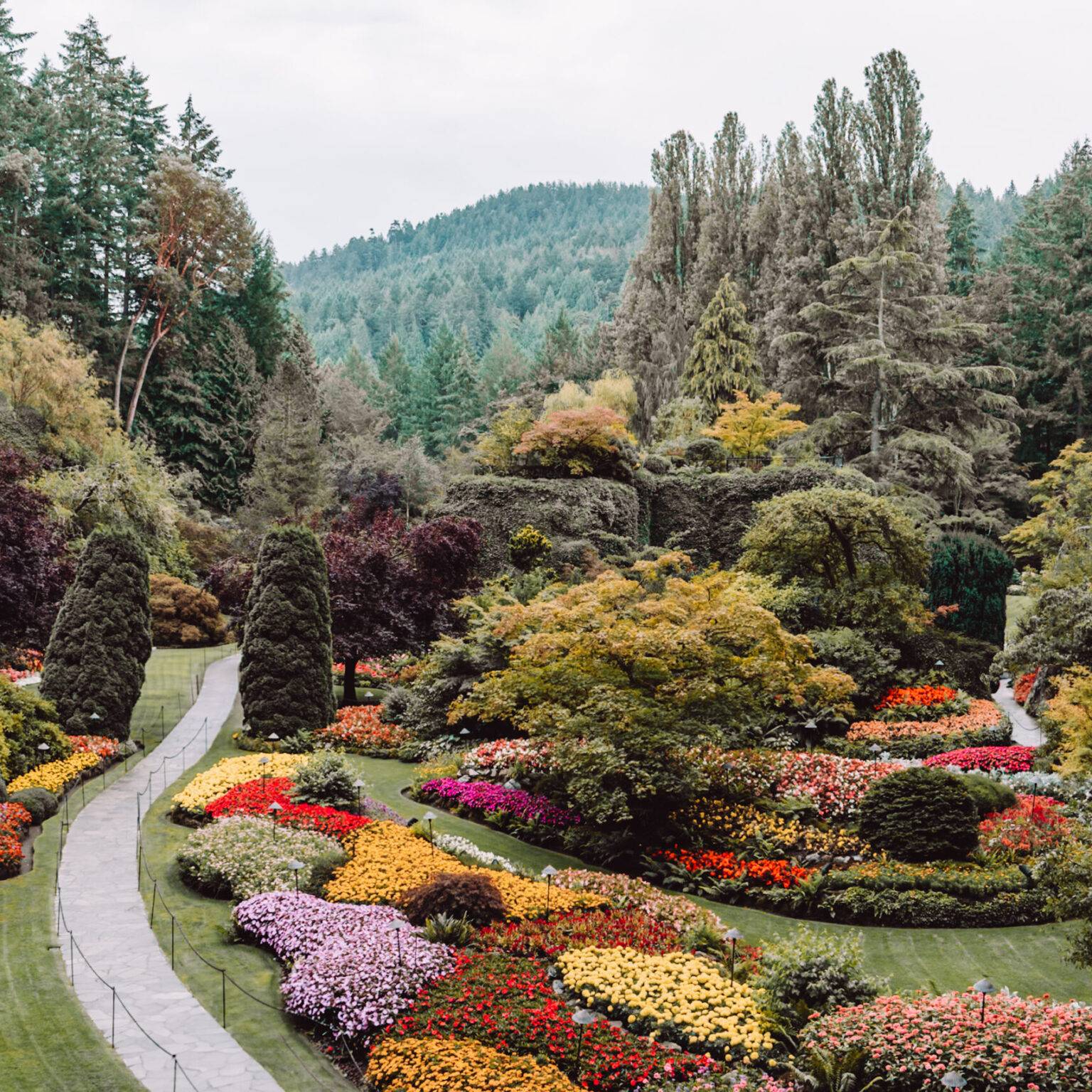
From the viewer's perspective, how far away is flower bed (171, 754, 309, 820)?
1590 cm

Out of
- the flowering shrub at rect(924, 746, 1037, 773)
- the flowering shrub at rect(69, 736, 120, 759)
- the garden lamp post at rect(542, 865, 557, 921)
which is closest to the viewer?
the garden lamp post at rect(542, 865, 557, 921)

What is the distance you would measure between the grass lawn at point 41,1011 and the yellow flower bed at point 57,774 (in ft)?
5.94

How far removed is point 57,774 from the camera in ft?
55.1

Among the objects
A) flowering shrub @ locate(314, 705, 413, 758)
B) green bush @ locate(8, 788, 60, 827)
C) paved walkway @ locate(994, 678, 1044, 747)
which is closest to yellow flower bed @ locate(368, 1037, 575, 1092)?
green bush @ locate(8, 788, 60, 827)

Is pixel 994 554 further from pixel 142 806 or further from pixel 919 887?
pixel 142 806

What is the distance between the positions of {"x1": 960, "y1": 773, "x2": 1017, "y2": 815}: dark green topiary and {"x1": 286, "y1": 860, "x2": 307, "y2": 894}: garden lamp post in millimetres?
9048

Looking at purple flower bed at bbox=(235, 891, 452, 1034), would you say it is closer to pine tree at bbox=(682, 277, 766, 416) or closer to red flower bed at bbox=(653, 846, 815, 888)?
red flower bed at bbox=(653, 846, 815, 888)

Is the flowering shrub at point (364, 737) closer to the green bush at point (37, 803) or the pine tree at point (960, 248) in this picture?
the green bush at point (37, 803)

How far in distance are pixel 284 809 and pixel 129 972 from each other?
4.67 meters

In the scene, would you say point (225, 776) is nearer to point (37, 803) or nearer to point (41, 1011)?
point (37, 803)

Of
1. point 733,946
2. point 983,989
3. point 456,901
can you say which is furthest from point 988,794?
point 456,901

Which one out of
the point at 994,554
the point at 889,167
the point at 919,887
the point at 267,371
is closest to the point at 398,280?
the point at 267,371

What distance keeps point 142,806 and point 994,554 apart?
2004cm

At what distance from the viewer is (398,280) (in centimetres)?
13862
